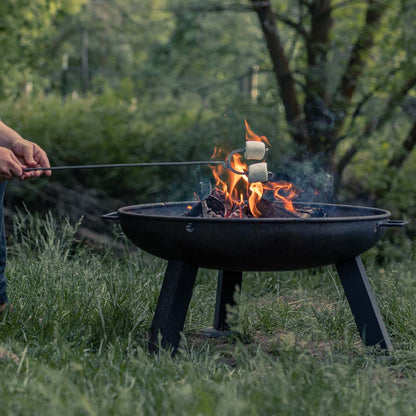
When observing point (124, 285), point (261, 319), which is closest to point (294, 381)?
point (261, 319)

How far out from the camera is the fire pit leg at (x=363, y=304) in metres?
2.74

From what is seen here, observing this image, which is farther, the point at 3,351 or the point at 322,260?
the point at 322,260

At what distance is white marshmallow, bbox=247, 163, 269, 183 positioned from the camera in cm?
274

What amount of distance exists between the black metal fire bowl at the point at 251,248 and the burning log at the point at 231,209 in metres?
0.29

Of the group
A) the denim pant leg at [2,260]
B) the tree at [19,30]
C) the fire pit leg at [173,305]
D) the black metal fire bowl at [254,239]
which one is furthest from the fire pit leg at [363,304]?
the tree at [19,30]

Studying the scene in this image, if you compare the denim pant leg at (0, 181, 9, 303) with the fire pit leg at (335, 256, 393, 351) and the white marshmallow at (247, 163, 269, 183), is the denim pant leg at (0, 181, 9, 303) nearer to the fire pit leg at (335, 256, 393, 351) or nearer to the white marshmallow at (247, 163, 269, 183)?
the white marshmallow at (247, 163, 269, 183)

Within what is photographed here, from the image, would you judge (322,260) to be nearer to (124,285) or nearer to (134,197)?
(124,285)

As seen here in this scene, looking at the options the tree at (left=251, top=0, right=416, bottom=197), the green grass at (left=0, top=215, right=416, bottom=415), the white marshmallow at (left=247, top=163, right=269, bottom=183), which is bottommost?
the green grass at (left=0, top=215, right=416, bottom=415)

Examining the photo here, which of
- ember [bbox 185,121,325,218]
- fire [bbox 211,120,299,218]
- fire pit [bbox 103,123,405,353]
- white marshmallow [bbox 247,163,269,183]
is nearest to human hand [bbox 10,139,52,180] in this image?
fire pit [bbox 103,123,405,353]

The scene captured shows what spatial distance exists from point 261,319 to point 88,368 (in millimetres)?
1157

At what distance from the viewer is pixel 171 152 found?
20.2 ft

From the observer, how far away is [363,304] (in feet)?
9.05

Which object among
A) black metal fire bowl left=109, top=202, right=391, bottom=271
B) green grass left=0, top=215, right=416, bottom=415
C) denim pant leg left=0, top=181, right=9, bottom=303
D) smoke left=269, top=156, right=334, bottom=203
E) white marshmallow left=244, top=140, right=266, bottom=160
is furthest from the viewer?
smoke left=269, top=156, right=334, bottom=203

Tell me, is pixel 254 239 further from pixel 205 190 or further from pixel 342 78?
pixel 342 78
